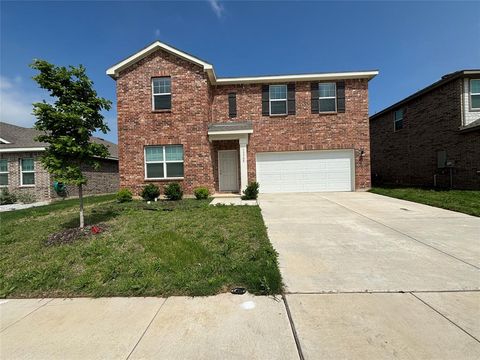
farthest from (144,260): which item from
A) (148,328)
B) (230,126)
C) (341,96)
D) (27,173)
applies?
(27,173)

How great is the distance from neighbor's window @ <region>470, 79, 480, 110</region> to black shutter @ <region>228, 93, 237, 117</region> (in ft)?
37.9

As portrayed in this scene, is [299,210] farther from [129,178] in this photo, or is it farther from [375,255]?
[129,178]

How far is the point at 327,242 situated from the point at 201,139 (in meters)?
8.23

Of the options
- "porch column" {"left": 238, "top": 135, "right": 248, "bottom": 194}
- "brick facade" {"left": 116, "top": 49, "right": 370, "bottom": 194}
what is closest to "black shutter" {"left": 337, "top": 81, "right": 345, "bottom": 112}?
"porch column" {"left": 238, "top": 135, "right": 248, "bottom": 194}

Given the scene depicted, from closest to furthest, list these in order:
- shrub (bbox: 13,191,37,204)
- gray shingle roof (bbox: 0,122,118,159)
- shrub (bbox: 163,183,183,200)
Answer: shrub (bbox: 163,183,183,200) < shrub (bbox: 13,191,37,204) < gray shingle roof (bbox: 0,122,118,159)

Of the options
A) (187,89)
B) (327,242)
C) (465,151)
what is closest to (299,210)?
(327,242)

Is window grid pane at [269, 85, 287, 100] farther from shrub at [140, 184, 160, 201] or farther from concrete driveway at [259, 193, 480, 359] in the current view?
concrete driveway at [259, 193, 480, 359]

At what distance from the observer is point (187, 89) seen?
39.0ft

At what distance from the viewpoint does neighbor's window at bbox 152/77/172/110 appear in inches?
473

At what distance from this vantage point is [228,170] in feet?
44.0

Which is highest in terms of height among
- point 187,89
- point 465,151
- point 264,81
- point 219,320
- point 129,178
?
point 264,81

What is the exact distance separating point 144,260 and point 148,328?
1.74 metres

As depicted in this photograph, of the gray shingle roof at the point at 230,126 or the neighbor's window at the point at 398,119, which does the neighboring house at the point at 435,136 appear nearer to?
the neighbor's window at the point at 398,119

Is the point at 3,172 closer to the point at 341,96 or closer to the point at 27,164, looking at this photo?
the point at 27,164
